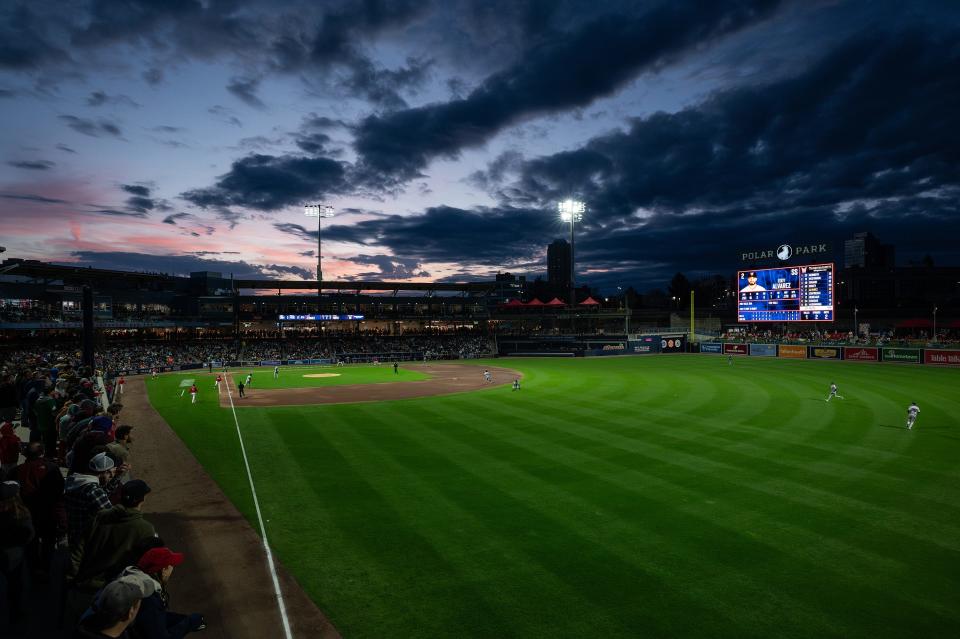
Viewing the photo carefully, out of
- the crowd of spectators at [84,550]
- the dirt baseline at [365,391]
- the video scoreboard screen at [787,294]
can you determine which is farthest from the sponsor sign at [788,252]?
the crowd of spectators at [84,550]

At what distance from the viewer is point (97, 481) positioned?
7.21 m

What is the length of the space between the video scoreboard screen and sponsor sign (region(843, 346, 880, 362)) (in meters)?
5.65

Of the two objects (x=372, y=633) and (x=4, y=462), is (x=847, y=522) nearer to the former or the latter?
(x=372, y=633)

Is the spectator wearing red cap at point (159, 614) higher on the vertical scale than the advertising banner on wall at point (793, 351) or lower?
higher

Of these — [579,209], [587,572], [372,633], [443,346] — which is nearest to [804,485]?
[587,572]

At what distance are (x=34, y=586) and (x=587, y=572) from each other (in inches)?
371

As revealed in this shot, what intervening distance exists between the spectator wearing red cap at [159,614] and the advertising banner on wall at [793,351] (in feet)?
219

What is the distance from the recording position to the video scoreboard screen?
53.1 m

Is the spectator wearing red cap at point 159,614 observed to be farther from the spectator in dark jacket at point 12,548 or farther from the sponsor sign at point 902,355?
the sponsor sign at point 902,355

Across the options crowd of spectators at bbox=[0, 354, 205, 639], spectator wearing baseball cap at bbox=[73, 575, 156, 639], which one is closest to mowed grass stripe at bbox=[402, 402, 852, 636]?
crowd of spectators at bbox=[0, 354, 205, 639]

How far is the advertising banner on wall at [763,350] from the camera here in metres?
62.0

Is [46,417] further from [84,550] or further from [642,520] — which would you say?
[642,520]

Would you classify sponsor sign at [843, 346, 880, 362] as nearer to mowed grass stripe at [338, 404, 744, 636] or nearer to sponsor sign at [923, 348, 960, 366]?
sponsor sign at [923, 348, 960, 366]

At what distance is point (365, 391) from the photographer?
39.2m
